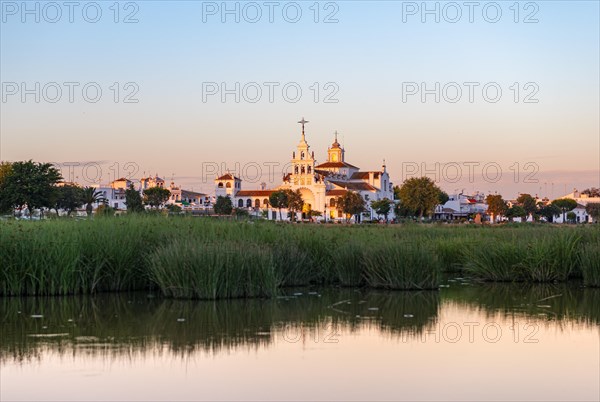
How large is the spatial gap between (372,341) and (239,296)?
498cm

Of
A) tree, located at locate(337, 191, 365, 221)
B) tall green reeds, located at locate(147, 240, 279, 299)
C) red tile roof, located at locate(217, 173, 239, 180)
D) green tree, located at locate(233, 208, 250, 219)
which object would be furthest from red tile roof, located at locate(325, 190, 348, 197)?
tall green reeds, located at locate(147, 240, 279, 299)

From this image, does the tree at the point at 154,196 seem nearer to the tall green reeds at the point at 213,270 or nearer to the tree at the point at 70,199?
the tree at the point at 70,199

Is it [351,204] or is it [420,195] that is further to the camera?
[351,204]

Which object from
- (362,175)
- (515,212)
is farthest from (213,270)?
(362,175)

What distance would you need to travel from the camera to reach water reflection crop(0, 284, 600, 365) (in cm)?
1184

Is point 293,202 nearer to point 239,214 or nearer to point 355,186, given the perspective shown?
point 355,186

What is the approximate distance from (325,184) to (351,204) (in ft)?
58.4

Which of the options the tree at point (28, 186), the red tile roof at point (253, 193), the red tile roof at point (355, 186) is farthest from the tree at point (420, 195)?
the red tile roof at point (253, 193)

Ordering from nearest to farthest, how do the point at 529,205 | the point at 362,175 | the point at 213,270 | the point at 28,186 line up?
the point at 213,270 < the point at 28,186 < the point at 529,205 < the point at 362,175

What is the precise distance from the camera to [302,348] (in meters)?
11.7

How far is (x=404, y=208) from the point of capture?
102312mm

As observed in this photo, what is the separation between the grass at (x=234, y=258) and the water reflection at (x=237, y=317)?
566mm

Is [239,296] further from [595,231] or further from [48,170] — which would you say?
[48,170]

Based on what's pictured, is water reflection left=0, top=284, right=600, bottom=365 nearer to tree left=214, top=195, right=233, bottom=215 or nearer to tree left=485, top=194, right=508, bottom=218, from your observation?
tree left=214, top=195, right=233, bottom=215
